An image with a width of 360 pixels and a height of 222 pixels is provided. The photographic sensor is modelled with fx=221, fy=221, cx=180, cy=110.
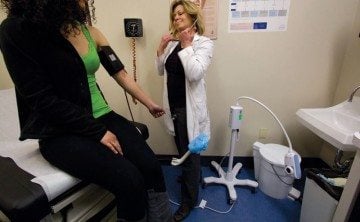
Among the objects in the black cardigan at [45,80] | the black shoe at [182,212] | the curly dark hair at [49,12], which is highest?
the curly dark hair at [49,12]

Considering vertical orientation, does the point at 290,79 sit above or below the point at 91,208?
above

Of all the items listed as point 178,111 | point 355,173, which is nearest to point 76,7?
point 178,111

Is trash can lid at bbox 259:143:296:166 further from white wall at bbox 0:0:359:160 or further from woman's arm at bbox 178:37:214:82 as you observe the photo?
woman's arm at bbox 178:37:214:82

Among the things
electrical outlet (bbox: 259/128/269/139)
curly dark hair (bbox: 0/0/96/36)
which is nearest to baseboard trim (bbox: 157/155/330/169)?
electrical outlet (bbox: 259/128/269/139)

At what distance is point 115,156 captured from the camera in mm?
851

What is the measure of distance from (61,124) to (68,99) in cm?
11

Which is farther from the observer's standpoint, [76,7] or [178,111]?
[178,111]

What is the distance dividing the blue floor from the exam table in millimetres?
683

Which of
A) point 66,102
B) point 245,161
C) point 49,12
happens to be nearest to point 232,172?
point 245,161

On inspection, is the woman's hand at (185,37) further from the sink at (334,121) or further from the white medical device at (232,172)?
the sink at (334,121)

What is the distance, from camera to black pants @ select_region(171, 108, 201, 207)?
1365 mm

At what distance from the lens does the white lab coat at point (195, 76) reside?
1.22 m

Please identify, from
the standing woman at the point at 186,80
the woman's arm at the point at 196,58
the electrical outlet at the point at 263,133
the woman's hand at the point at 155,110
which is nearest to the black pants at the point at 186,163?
the standing woman at the point at 186,80

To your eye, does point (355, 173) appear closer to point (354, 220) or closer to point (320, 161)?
point (354, 220)
